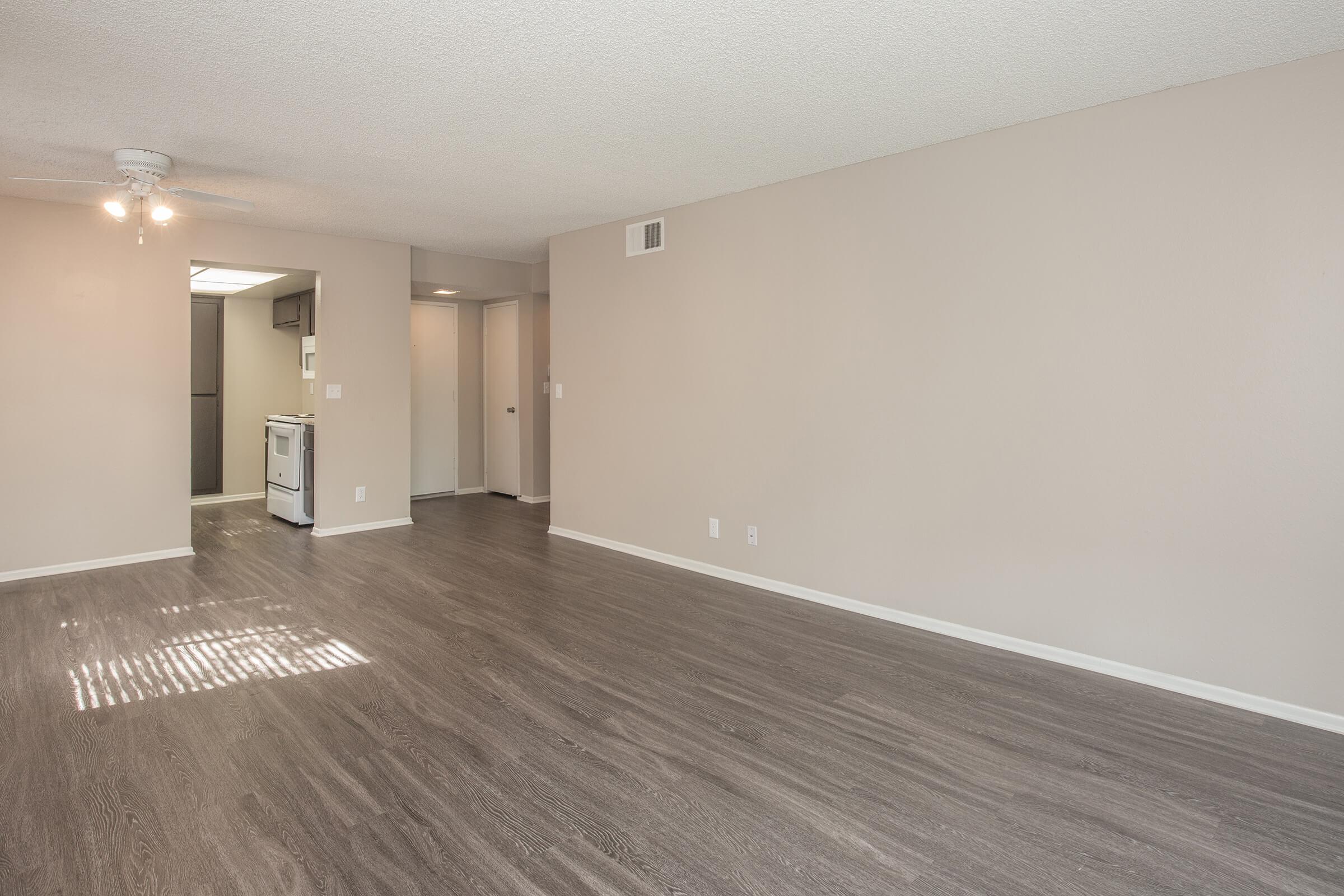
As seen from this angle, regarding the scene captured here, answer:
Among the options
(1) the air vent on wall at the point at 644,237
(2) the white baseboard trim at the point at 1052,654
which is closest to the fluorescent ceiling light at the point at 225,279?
(1) the air vent on wall at the point at 644,237

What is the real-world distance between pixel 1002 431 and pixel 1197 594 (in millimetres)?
1036

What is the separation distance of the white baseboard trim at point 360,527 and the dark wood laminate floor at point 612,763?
6.77ft

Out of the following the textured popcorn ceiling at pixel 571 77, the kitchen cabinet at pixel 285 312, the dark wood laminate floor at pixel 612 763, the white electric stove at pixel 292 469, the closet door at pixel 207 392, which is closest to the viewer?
the dark wood laminate floor at pixel 612 763

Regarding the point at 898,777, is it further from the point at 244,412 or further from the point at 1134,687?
the point at 244,412

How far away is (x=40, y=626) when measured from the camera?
393cm

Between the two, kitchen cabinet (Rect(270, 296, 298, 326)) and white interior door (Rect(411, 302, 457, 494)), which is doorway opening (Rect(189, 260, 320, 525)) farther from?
white interior door (Rect(411, 302, 457, 494))

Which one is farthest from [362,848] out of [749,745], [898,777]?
[898,777]

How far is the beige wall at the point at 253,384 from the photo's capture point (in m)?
7.86

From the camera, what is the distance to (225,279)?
22.2 feet

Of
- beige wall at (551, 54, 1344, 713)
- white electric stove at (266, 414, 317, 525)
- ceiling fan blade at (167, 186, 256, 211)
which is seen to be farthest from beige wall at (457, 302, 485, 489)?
ceiling fan blade at (167, 186, 256, 211)

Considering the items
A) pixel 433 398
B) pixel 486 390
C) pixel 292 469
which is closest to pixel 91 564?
pixel 292 469

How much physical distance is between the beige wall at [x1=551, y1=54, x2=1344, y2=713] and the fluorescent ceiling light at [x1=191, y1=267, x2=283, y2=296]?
3961mm

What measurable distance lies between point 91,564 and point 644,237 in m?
4.51

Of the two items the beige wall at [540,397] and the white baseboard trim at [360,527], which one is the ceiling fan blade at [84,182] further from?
the beige wall at [540,397]
